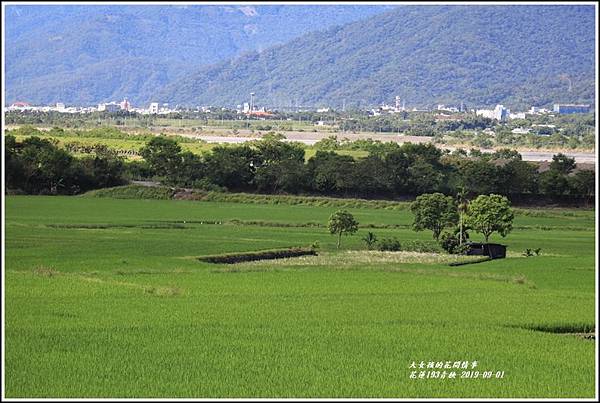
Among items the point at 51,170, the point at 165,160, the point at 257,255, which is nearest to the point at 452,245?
the point at 257,255

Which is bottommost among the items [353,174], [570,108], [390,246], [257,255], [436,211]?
[257,255]

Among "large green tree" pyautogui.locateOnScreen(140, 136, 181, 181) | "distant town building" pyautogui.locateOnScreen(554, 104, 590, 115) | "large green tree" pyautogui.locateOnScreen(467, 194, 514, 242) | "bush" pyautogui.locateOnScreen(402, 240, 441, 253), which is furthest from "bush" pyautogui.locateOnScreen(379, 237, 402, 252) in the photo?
"distant town building" pyautogui.locateOnScreen(554, 104, 590, 115)

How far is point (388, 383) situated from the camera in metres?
11.2

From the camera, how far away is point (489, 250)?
3125cm

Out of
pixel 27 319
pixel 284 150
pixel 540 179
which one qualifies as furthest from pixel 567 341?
pixel 284 150

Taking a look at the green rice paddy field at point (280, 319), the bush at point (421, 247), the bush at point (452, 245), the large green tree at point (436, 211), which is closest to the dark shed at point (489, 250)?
the bush at point (452, 245)

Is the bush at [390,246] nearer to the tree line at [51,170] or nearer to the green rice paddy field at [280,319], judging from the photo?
the green rice paddy field at [280,319]

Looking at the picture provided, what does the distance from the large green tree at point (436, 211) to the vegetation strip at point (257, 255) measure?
5.24 metres

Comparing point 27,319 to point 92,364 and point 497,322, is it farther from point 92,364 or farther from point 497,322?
point 497,322

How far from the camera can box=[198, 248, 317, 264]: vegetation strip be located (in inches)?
1116

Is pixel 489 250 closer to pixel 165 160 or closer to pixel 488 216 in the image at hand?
pixel 488 216

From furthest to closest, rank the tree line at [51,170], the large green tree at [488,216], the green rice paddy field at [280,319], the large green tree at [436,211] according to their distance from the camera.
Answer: the tree line at [51,170] < the large green tree at [436,211] < the large green tree at [488,216] < the green rice paddy field at [280,319]

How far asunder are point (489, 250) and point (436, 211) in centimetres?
410

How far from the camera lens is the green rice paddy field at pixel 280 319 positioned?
37.0 ft
